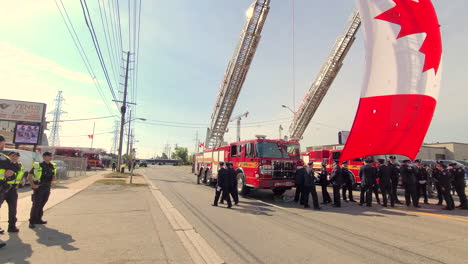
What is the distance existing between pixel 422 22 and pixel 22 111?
41.1 meters

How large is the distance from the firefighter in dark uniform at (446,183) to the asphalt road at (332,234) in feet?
1.41

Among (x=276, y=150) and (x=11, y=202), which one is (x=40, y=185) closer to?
(x=11, y=202)

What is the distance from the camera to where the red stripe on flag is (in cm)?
910

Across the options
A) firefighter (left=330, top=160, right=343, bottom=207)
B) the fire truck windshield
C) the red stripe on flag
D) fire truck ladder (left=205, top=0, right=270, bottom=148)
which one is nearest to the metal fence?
fire truck ladder (left=205, top=0, right=270, bottom=148)

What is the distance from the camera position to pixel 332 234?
18.1 feet

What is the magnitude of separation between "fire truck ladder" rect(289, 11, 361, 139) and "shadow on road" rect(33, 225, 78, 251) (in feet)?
69.6

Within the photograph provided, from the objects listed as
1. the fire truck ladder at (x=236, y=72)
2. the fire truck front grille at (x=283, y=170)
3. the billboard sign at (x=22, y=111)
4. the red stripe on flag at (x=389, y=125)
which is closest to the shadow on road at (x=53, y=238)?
the fire truck front grille at (x=283, y=170)

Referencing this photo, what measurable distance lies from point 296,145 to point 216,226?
634cm

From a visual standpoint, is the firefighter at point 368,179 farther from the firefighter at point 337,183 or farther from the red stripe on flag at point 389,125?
the firefighter at point 337,183

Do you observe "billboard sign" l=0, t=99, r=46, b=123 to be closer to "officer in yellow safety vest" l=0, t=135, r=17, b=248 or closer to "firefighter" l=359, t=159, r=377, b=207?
"officer in yellow safety vest" l=0, t=135, r=17, b=248

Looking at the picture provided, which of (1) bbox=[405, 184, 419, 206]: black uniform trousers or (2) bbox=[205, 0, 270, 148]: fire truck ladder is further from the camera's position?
(2) bbox=[205, 0, 270, 148]: fire truck ladder

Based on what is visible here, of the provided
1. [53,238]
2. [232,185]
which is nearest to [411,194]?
[232,185]

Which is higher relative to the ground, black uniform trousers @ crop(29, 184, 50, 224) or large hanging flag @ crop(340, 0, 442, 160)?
large hanging flag @ crop(340, 0, 442, 160)

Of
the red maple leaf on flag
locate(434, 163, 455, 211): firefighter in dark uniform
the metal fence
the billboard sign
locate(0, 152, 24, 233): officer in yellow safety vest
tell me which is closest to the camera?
locate(0, 152, 24, 233): officer in yellow safety vest
